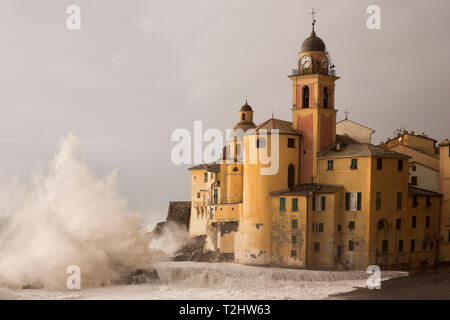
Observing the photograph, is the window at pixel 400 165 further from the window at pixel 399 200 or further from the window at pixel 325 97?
the window at pixel 325 97

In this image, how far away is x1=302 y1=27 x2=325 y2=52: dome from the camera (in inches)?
2174

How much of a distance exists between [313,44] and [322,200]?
12412mm

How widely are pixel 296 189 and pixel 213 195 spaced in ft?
37.3

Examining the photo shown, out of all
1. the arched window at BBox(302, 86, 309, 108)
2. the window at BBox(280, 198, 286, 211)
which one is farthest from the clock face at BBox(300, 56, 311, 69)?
the window at BBox(280, 198, 286, 211)

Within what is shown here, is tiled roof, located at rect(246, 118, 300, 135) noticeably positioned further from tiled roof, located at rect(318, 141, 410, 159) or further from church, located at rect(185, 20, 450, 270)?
tiled roof, located at rect(318, 141, 410, 159)

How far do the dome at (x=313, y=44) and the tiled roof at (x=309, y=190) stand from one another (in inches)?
417

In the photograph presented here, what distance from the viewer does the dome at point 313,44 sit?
2174 inches

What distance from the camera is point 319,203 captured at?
51.5m

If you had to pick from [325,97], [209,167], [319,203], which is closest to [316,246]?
[319,203]

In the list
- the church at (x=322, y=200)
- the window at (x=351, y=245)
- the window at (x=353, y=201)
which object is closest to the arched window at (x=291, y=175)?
the church at (x=322, y=200)
